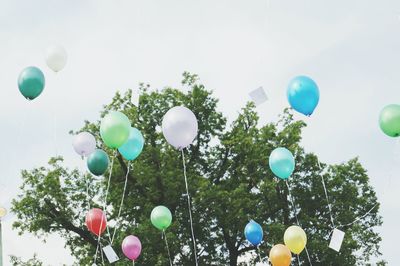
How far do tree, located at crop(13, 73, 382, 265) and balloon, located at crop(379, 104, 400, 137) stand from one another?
7456 mm

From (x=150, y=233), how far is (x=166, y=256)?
2.55 ft

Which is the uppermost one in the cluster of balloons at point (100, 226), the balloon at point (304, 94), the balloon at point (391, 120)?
the cluster of balloons at point (100, 226)

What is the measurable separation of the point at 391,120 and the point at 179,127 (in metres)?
2.70

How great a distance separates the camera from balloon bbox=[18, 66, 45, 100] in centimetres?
816

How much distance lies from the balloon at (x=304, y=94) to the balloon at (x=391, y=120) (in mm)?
882

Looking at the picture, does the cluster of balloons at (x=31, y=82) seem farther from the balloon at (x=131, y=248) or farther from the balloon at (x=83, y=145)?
the balloon at (x=131, y=248)

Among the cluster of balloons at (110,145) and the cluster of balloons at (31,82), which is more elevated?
the cluster of balloons at (31,82)

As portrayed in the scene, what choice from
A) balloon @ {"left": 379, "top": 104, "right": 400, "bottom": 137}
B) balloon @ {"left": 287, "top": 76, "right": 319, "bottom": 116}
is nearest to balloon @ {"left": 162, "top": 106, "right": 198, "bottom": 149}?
balloon @ {"left": 287, "top": 76, "right": 319, "bottom": 116}

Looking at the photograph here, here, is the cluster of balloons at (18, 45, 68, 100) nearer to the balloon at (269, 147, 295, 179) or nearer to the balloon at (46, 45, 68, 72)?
the balloon at (46, 45, 68, 72)

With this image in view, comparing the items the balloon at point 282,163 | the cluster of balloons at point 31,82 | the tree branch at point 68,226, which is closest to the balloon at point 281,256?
the balloon at point 282,163

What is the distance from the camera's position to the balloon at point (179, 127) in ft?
24.0

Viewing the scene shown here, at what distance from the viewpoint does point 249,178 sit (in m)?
15.9

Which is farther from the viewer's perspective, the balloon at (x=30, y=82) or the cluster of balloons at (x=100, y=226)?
the cluster of balloons at (x=100, y=226)

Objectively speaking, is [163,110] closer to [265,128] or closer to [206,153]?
[206,153]
